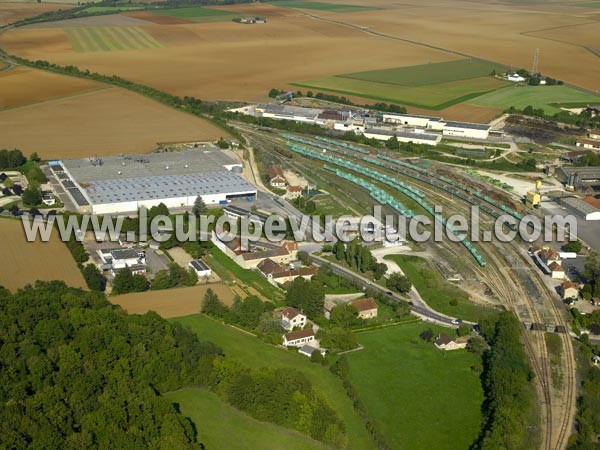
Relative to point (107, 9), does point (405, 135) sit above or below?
below

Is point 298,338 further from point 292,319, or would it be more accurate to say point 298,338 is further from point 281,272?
point 281,272

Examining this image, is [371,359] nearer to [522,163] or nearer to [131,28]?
[522,163]

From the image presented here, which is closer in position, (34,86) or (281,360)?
(281,360)

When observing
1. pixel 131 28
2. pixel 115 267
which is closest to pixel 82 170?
pixel 115 267

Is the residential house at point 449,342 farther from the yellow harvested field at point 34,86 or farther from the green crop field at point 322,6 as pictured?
the green crop field at point 322,6

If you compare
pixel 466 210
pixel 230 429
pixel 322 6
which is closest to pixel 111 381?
pixel 230 429

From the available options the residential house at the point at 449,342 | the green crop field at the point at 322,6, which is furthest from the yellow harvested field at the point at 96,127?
the green crop field at the point at 322,6
